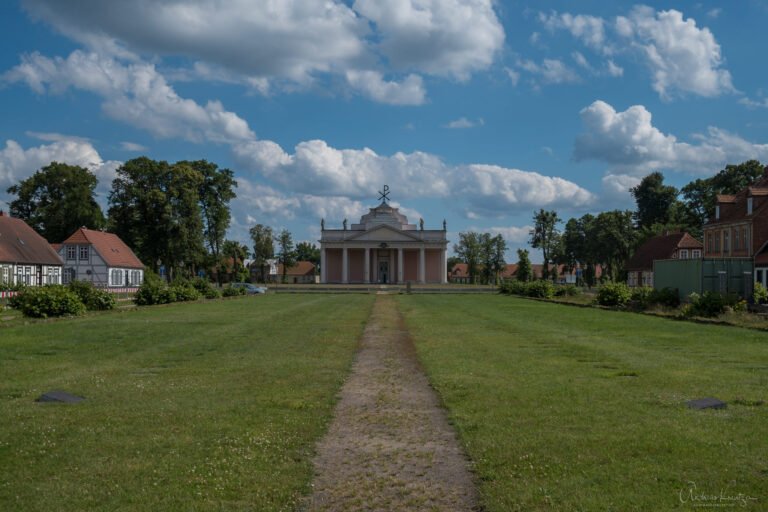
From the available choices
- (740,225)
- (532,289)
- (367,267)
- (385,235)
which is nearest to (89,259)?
Answer: (532,289)

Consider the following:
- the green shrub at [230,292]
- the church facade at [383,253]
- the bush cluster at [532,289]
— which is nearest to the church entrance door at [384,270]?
the church facade at [383,253]

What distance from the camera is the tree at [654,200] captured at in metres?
95.2

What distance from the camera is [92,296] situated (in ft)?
102

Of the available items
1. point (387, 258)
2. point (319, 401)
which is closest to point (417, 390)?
point (319, 401)

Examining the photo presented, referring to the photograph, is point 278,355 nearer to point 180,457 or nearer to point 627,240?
point 180,457

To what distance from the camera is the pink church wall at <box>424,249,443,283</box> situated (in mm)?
103875

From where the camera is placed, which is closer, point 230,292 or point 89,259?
point 230,292

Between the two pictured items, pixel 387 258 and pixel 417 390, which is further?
pixel 387 258

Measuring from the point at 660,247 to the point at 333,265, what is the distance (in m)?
48.0

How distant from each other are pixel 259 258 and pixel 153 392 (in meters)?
104

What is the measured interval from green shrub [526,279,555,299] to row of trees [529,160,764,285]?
1294 inches

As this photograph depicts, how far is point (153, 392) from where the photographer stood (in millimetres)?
10500

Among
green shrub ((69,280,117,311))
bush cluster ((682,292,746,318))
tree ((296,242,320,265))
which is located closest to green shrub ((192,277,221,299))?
green shrub ((69,280,117,311))

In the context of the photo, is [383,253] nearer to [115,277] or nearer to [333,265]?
[333,265]
